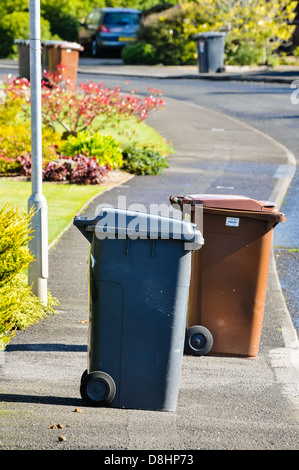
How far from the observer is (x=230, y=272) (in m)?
6.40

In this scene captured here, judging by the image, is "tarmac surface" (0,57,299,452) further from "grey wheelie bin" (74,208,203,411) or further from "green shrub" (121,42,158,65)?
"green shrub" (121,42,158,65)

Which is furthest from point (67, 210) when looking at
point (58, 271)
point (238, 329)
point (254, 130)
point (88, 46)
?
point (88, 46)

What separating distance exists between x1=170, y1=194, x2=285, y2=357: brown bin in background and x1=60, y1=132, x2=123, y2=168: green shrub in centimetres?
884

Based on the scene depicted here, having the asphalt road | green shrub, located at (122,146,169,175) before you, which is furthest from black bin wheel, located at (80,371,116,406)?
green shrub, located at (122,146,169,175)

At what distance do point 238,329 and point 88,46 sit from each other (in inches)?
1470

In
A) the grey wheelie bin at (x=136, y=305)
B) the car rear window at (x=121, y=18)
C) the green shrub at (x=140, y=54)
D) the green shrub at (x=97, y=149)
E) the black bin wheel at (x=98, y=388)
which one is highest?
the grey wheelie bin at (x=136, y=305)

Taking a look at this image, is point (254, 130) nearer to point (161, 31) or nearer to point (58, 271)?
point (58, 271)

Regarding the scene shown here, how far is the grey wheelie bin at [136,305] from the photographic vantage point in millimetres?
5113

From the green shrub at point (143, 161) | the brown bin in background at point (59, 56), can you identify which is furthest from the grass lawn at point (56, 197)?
the brown bin in background at point (59, 56)

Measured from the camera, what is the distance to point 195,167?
16203 millimetres

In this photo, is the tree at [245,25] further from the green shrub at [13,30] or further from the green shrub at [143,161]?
the green shrub at [143,161]

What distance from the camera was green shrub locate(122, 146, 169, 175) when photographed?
1566 centimetres

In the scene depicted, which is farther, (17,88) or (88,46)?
(88,46)

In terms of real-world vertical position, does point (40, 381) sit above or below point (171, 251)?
below
